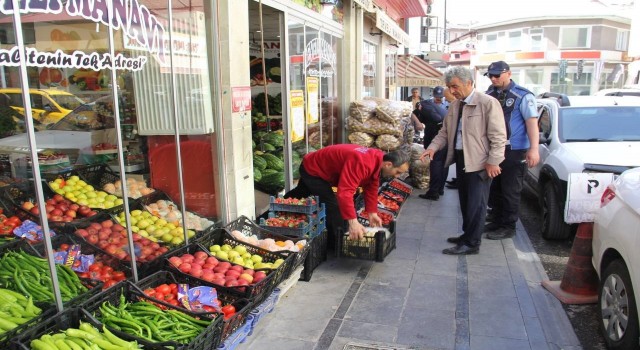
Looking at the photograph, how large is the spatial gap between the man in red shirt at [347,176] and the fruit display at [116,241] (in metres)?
1.72

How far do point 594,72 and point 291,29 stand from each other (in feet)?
156

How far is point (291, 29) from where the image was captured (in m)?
6.47

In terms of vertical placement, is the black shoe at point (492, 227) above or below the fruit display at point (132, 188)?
below

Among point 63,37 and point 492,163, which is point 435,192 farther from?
point 63,37

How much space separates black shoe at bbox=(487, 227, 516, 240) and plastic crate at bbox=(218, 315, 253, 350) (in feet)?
12.4

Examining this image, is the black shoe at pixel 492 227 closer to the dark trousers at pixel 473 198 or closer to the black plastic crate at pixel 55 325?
the dark trousers at pixel 473 198

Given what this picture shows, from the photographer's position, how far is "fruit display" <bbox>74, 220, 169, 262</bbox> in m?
3.98

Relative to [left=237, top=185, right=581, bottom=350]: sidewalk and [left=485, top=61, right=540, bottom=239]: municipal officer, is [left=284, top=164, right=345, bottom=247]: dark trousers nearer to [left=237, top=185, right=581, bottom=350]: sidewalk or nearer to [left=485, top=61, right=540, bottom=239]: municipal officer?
[left=237, top=185, right=581, bottom=350]: sidewalk

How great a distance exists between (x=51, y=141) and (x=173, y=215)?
1365 mm

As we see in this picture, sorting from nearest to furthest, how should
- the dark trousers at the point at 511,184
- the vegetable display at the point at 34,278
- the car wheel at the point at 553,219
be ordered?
1. the vegetable display at the point at 34,278
2. the dark trousers at the point at 511,184
3. the car wheel at the point at 553,219

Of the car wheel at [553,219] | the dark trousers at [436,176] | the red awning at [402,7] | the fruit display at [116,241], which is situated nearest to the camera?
the fruit display at [116,241]

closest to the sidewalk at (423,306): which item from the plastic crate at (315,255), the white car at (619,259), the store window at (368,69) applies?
the plastic crate at (315,255)

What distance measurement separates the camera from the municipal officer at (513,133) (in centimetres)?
568

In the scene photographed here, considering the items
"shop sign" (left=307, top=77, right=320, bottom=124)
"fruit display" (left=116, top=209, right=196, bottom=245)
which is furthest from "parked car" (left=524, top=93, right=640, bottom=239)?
"fruit display" (left=116, top=209, right=196, bottom=245)
